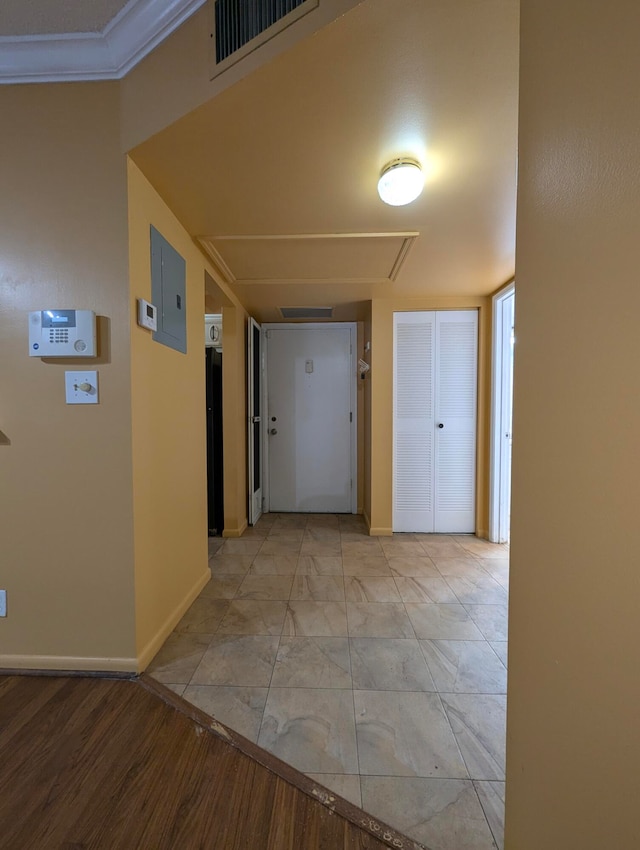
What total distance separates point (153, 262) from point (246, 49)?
0.84 metres

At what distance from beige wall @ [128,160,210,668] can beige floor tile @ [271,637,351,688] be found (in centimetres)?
59

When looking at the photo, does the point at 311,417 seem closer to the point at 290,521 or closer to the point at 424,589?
the point at 290,521

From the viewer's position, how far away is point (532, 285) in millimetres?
652

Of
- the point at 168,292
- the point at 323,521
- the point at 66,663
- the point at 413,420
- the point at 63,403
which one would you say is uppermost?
the point at 168,292

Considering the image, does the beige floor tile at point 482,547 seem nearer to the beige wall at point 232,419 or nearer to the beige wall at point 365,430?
the beige wall at point 365,430

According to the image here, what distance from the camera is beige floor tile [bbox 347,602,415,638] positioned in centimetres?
167

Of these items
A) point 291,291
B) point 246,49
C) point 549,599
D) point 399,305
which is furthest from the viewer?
point 399,305

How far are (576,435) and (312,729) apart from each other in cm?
125

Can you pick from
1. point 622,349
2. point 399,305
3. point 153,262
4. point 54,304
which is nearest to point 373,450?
point 399,305

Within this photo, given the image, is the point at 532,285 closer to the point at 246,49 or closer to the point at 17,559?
the point at 246,49

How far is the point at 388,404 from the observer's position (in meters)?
3.04

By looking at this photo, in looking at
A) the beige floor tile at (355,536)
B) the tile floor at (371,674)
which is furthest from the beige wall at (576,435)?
the beige floor tile at (355,536)

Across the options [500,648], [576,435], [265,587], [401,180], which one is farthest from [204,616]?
[401,180]

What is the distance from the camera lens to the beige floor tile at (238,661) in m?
1.37
